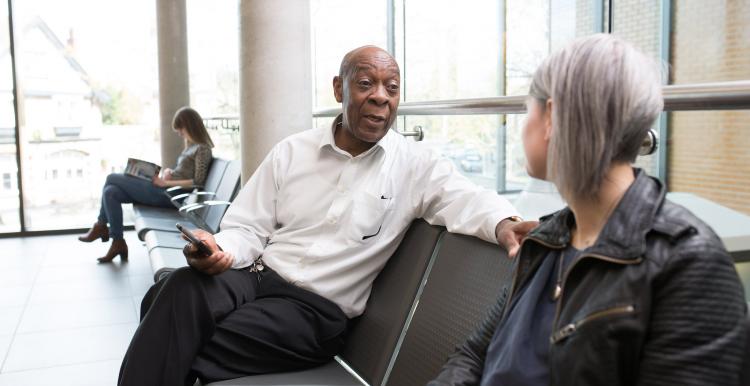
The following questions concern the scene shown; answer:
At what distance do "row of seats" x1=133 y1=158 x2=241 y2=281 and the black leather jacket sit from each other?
2672mm

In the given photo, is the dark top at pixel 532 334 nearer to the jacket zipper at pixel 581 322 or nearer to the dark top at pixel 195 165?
the jacket zipper at pixel 581 322

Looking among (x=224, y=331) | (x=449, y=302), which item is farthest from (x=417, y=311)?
(x=224, y=331)

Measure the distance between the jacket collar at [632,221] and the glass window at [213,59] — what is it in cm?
801

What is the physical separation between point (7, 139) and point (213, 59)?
2.69 m

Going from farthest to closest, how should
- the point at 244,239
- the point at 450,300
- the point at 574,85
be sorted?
the point at 244,239 < the point at 450,300 < the point at 574,85

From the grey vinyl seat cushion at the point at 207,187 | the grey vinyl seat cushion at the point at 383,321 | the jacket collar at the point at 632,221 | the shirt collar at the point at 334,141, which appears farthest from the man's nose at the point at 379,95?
the grey vinyl seat cushion at the point at 207,187

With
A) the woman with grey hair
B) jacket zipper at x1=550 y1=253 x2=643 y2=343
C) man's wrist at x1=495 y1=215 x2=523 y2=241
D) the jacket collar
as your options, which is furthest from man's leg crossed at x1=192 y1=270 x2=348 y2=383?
the jacket collar

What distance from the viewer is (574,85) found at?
1.00 m

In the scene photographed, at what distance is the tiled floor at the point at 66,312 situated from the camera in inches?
136

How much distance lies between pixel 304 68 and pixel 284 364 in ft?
6.95

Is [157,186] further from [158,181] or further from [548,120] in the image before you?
[548,120]

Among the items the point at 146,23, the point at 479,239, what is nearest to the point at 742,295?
the point at 479,239

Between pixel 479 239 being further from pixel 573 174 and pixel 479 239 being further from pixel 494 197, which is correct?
pixel 573 174

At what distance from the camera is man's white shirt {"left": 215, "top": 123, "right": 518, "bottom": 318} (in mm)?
2113
